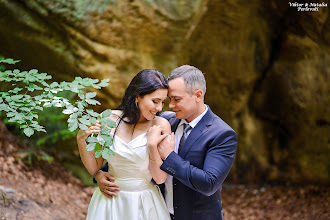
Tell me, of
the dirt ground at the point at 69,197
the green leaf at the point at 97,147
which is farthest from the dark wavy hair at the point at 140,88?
the dirt ground at the point at 69,197

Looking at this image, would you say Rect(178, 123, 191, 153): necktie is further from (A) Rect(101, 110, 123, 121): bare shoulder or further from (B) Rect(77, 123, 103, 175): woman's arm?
(B) Rect(77, 123, 103, 175): woman's arm

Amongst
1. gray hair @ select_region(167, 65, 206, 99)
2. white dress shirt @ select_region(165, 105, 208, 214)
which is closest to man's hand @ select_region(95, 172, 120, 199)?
white dress shirt @ select_region(165, 105, 208, 214)

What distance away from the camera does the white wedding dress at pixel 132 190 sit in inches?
113

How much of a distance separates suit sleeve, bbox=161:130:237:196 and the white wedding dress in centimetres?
25

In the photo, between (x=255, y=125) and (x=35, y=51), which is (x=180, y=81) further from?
(x=255, y=125)

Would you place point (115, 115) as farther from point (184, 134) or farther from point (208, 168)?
point (208, 168)

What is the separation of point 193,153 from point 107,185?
2.51 feet

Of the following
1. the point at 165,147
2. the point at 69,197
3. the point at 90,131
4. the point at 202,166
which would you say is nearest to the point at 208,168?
the point at 202,166

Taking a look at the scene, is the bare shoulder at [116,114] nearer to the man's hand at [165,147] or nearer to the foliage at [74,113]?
the foliage at [74,113]

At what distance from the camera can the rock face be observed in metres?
5.59

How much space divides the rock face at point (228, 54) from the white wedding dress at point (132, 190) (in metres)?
2.97

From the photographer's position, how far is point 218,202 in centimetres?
310

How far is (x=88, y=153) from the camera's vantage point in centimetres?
292

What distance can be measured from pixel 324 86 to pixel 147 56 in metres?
3.25
